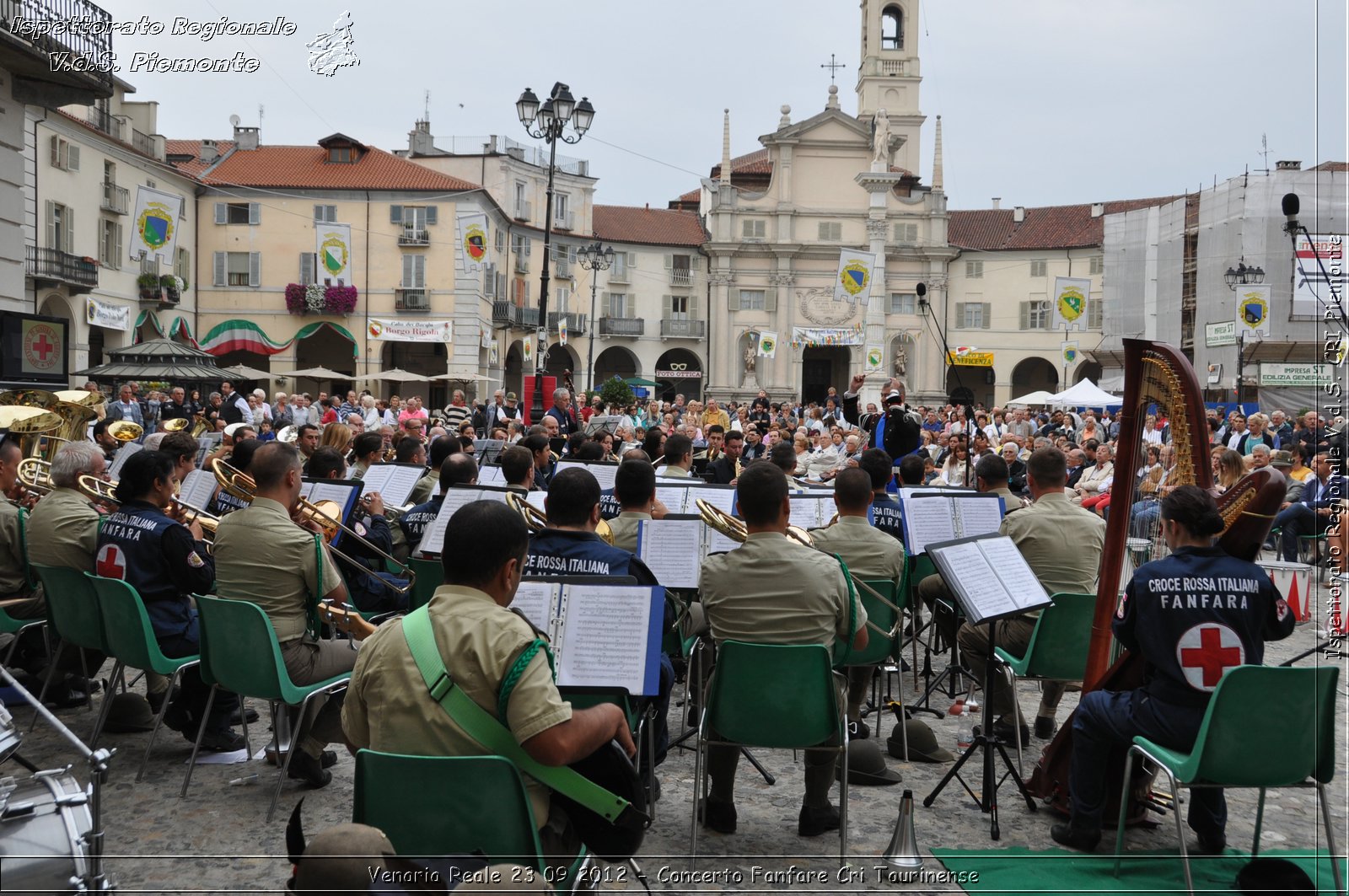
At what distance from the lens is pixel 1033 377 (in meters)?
58.0

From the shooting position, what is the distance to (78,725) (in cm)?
619

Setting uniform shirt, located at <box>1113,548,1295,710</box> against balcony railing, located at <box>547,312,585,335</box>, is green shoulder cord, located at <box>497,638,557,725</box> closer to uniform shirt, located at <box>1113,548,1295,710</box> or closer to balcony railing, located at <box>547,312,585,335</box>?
uniform shirt, located at <box>1113,548,1295,710</box>

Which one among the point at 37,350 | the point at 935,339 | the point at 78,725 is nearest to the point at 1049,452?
the point at 78,725

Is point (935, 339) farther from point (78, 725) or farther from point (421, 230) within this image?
point (78, 725)

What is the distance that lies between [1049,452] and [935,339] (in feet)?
160

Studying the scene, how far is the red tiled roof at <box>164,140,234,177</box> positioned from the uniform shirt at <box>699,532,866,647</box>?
41662 mm

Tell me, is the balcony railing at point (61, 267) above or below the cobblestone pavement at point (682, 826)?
above

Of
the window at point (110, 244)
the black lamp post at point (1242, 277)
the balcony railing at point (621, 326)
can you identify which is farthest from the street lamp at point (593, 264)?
the black lamp post at point (1242, 277)

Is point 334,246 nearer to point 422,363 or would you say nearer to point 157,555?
point 422,363

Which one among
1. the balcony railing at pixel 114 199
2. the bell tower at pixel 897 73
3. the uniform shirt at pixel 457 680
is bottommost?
the uniform shirt at pixel 457 680

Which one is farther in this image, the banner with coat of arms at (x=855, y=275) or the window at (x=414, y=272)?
the window at (x=414, y=272)

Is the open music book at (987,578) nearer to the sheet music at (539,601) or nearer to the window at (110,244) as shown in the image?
the sheet music at (539,601)

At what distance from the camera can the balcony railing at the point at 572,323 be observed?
171ft

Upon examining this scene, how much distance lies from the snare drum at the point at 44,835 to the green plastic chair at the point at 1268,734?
11.8ft
